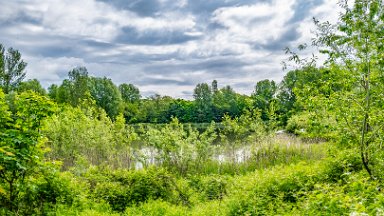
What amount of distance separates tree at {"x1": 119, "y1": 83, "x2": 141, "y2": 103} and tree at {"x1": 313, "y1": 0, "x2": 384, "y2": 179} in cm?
5286

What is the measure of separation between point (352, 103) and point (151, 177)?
447cm

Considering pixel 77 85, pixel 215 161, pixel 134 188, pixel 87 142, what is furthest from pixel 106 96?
pixel 134 188

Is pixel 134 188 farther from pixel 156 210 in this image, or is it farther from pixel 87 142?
pixel 87 142

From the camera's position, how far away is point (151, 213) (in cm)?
661

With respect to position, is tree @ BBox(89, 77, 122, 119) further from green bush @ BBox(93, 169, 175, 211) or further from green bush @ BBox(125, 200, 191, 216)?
green bush @ BBox(125, 200, 191, 216)

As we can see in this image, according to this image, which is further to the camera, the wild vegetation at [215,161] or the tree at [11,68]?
the tree at [11,68]

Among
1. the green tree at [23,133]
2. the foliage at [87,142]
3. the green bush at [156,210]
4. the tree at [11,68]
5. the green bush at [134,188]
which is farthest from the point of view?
the tree at [11,68]

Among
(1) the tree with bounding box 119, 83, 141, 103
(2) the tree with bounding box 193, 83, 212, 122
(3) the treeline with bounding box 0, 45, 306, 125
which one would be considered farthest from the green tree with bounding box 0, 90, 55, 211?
(1) the tree with bounding box 119, 83, 141, 103

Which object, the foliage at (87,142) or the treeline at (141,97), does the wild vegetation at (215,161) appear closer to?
the foliage at (87,142)

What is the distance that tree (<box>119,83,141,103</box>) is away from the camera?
58.0m

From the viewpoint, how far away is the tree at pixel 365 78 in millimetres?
5695

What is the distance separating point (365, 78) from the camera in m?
5.88

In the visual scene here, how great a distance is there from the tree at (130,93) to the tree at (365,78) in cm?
5286

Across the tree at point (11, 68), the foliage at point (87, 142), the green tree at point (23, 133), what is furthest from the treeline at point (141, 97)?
the green tree at point (23, 133)
